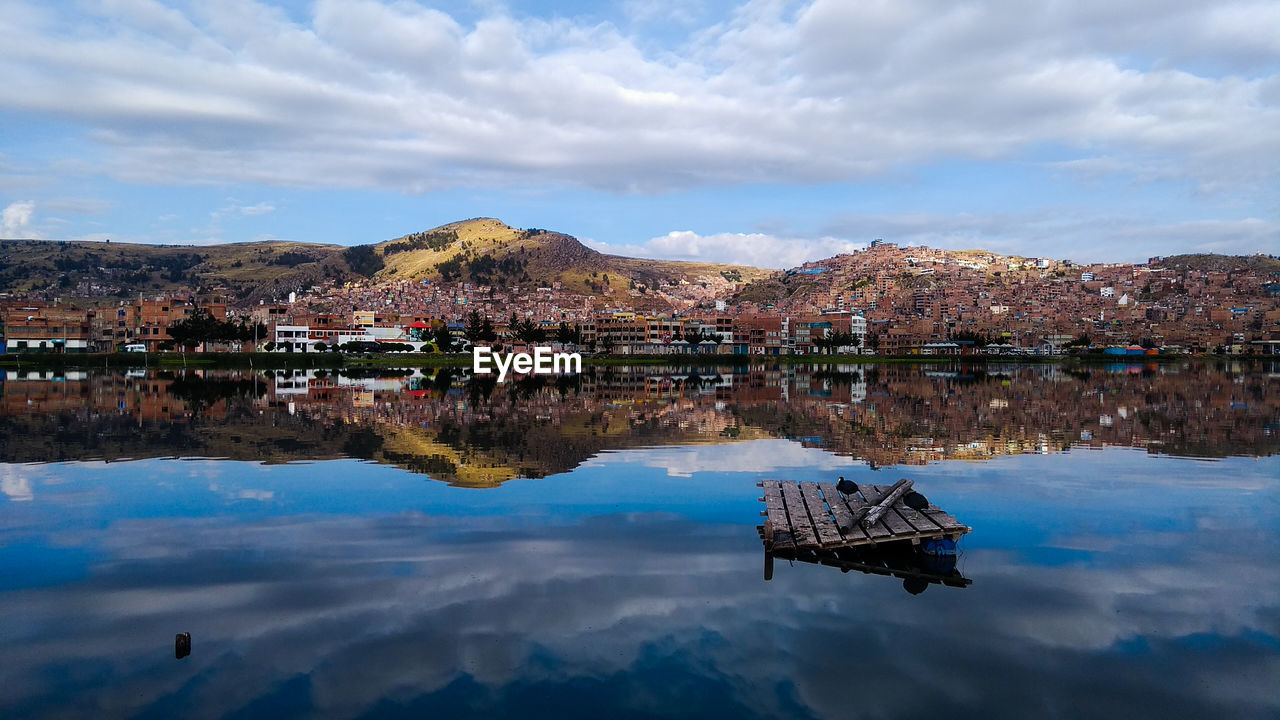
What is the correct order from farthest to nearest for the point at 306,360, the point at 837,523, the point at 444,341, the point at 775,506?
the point at 444,341 < the point at 306,360 < the point at 775,506 < the point at 837,523

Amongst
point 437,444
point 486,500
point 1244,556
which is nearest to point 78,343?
point 437,444

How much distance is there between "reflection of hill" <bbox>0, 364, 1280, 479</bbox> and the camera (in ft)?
72.7

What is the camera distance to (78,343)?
135 m

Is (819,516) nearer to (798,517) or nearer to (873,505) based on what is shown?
(798,517)

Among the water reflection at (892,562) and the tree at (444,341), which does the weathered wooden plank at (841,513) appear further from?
the tree at (444,341)

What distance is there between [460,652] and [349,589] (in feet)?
8.38

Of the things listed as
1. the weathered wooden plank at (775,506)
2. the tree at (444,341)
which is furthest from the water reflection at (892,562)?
the tree at (444,341)

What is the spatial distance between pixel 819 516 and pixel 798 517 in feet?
1.08

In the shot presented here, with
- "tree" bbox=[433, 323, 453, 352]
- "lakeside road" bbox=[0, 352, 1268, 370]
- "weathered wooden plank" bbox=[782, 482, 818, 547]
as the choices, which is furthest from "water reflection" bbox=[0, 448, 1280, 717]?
"tree" bbox=[433, 323, 453, 352]

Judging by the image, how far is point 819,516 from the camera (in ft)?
40.8

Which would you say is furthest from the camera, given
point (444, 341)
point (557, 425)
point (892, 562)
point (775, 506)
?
point (444, 341)

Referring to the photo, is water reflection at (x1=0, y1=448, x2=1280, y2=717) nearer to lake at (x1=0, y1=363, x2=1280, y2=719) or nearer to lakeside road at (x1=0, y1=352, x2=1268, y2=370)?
Answer: lake at (x1=0, y1=363, x2=1280, y2=719)

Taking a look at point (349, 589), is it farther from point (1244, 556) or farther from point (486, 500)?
point (1244, 556)

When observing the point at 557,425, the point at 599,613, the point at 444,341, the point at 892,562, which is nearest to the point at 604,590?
the point at 599,613
